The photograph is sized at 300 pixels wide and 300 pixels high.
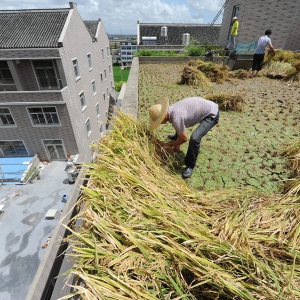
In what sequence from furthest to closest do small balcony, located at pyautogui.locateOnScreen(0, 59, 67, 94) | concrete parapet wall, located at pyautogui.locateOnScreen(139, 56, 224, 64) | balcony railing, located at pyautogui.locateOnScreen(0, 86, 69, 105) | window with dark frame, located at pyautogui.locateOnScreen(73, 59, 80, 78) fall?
1. window with dark frame, located at pyautogui.locateOnScreen(73, 59, 80, 78)
2. small balcony, located at pyautogui.locateOnScreen(0, 59, 67, 94)
3. concrete parapet wall, located at pyautogui.locateOnScreen(139, 56, 224, 64)
4. balcony railing, located at pyautogui.locateOnScreen(0, 86, 69, 105)

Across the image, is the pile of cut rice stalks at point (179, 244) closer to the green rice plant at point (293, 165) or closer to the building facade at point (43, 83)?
the green rice plant at point (293, 165)

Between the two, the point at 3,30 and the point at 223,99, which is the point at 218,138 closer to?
the point at 223,99

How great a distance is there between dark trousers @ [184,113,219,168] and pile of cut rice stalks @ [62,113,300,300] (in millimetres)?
845

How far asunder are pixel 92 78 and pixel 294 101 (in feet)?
57.0

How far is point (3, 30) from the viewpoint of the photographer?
40.2 ft

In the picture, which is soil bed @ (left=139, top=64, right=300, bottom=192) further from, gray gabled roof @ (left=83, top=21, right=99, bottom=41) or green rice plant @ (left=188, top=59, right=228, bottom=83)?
gray gabled roof @ (left=83, top=21, right=99, bottom=41)

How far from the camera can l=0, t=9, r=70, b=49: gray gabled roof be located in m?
11.4

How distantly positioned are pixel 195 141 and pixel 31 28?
50.1ft

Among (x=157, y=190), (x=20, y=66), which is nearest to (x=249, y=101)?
(x=157, y=190)

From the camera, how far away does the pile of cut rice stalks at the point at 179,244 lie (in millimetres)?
1283

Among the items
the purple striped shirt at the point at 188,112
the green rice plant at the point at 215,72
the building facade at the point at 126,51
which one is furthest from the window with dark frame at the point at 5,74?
the building facade at the point at 126,51

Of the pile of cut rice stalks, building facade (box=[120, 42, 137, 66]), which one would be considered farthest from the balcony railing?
building facade (box=[120, 42, 137, 66])

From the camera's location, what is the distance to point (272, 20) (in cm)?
1144

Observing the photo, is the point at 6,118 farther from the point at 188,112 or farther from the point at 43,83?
the point at 188,112
